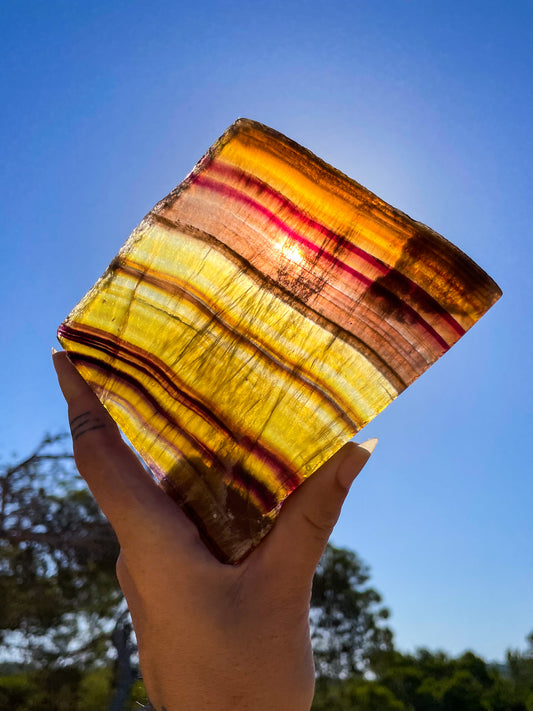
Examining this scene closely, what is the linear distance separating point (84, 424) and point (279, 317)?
389 mm

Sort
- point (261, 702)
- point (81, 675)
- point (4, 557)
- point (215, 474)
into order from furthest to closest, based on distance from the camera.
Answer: point (81, 675)
point (4, 557)
point (215, 474)
point (261, 702)

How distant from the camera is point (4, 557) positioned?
511 cm

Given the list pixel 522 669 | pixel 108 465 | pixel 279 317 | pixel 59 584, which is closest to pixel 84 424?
pixel 108 465

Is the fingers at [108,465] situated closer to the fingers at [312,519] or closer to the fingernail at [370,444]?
the fingers at [312,519]

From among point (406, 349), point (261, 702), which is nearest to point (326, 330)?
point (406, 349)

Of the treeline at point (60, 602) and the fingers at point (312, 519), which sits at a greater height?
the treeline at point (60, 602)

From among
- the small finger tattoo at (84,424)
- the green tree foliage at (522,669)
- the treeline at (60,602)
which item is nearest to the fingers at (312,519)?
the small finger tattoo at (84,424)

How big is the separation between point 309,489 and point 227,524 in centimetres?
14

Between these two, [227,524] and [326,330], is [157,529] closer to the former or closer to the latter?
[227,524]

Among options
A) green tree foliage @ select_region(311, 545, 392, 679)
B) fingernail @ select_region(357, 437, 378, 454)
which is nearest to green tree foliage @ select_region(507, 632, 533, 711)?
green tree foliage @ select_region(311, 545, 392, 679)

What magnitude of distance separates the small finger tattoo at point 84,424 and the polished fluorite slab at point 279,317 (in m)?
0.15

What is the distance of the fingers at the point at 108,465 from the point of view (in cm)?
87

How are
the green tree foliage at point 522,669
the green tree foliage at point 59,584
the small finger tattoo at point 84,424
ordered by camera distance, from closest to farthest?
the small finger tattoo at point 84,424 < the green tree foliage at point 59,584 < the green tree foliage at point 522,669

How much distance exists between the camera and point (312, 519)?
83cm
